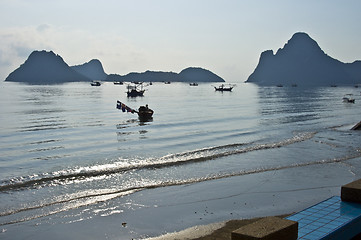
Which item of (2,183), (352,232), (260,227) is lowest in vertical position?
(2,183)

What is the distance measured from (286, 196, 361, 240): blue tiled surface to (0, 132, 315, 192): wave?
47.5 ft

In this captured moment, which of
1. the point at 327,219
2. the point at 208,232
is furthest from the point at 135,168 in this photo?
the point at 327,219

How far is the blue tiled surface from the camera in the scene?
29.0ft

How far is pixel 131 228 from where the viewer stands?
13609 mm

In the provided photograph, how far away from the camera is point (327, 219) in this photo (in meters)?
9.70

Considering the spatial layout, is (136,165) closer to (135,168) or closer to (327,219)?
(135,168)

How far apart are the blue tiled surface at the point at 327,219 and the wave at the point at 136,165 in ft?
47.5

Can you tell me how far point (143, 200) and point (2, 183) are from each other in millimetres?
8860

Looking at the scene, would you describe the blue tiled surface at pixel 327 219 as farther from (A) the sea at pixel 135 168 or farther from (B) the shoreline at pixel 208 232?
(A) the sea at pixel 135 168

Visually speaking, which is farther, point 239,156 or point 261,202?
point 239,156

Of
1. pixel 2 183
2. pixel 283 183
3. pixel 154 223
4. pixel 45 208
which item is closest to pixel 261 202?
pixel 283 183

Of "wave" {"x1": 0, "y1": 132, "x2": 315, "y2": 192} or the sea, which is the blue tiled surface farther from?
"wave" {"x1": 0, "y1": 132, "x2": 315, "y2": 192}

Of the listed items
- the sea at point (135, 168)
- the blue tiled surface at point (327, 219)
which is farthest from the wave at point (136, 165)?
the blue tiled surface at point (327, 219)

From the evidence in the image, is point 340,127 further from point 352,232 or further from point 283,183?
point 352,232
